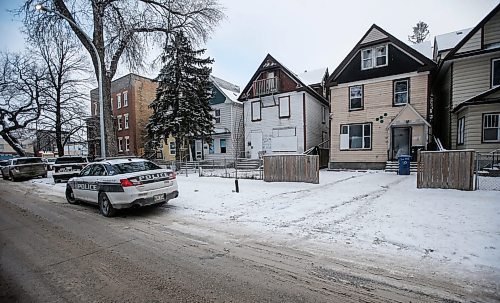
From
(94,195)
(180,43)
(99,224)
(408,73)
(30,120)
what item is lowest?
(99,224)

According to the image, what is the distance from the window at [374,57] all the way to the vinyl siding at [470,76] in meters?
4.16

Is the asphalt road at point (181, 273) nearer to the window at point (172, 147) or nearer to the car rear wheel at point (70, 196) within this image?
the car rear wheel at point (70, 196)

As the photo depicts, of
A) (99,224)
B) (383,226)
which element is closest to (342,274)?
(383,226)

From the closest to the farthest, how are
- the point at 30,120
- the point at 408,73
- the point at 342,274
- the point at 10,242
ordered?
the point at 342,274, the point at 10,242, the point at 408,73, the point at 30,120

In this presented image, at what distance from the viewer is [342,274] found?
3596 mm

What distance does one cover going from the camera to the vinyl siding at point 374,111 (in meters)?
16.8

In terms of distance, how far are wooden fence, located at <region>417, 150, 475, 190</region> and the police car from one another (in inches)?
358

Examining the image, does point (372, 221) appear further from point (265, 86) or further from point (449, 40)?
point (449, 40)

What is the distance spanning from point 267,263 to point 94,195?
638cm

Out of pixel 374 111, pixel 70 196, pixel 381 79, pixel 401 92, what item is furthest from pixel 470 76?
pixel 70 196

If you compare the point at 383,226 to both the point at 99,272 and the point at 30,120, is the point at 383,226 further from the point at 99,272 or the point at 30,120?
the point at 30,120

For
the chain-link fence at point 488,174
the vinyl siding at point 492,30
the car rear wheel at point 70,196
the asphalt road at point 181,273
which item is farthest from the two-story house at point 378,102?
the car rear wheel at point 70,196

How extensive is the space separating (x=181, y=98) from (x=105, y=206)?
1496 centimetres

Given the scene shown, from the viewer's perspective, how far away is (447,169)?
919 cm
